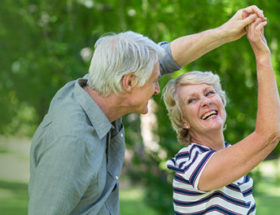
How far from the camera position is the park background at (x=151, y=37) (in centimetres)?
347

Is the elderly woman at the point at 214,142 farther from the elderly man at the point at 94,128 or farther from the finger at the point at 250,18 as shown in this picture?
the elderly man at the point at 94,128

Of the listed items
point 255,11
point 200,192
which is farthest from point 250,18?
point 200,192

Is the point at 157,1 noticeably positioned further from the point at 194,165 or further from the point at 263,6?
the point at 194,165

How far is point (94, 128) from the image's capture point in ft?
5.47

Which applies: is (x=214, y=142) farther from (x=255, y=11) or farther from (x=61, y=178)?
(x=61, y=178)

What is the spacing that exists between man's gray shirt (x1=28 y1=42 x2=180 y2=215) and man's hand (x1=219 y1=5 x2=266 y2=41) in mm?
629

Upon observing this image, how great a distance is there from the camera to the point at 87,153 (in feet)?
5.24

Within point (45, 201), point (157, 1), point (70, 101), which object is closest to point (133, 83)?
point (70, 101)

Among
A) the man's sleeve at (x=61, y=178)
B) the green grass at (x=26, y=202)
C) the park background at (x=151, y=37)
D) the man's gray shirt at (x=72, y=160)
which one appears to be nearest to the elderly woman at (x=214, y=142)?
the man's gray shirt at (x=72, y=160)

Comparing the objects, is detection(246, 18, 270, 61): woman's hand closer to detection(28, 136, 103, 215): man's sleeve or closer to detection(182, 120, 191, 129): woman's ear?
detection(182, 120, 191, 129): woman's ear

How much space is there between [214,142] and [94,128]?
0.59m

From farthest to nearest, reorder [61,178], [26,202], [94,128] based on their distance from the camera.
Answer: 1. [26,202]
2. [94,128]
3. [61,178]

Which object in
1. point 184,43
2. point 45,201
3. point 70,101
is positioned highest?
point 184,43

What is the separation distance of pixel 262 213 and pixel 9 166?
24.8 feet
